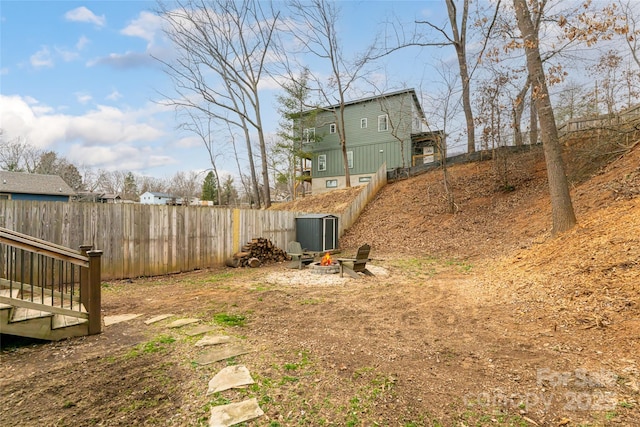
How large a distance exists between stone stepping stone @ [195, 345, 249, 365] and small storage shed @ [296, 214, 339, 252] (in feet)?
23.7

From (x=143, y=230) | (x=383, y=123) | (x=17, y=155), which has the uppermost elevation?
(x=17, y=155)

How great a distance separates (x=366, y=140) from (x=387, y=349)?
786 inches

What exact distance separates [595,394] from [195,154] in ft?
105

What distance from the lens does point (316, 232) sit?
10.3 metres

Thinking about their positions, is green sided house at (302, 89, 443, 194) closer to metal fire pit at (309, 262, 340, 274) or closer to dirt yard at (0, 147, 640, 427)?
metal fire pit at (309, 262, 340, 274)

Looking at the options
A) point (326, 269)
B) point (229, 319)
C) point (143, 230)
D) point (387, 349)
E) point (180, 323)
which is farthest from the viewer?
point (326, 269)

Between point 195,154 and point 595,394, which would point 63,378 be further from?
point 195,154

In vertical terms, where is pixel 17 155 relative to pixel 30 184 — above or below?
above

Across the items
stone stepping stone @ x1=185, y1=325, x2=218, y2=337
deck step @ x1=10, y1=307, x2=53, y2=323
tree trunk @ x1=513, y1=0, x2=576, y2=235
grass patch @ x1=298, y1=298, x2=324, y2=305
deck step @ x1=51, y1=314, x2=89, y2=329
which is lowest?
grass patch @ x1=298, y1=298, x2=324, y2=305

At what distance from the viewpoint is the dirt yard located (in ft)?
6.86

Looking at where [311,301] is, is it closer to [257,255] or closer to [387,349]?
[387,349]

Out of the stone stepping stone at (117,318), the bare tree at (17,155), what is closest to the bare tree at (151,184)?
the bare tree at (17,155)

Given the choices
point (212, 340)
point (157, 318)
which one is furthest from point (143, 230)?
point (212, 340)

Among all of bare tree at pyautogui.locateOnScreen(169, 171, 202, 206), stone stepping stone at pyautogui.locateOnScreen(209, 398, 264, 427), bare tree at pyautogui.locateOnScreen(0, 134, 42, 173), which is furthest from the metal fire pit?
bare tree at pyautogui.locateOnScreen(169, 171, 202, 206)
